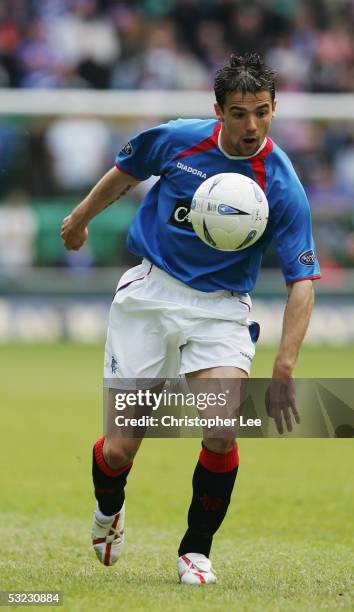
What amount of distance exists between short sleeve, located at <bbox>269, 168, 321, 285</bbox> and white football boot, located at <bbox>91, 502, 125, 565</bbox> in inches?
57.3

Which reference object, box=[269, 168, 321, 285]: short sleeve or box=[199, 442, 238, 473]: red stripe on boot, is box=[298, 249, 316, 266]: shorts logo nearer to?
box=[269, 168, 321, 285]: short sleeve

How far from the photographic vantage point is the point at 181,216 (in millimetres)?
5805

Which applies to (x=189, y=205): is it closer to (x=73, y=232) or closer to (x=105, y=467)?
(x=73, y=232)

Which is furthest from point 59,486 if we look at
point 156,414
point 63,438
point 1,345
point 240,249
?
point 1,345

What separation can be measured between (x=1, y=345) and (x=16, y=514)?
967cm

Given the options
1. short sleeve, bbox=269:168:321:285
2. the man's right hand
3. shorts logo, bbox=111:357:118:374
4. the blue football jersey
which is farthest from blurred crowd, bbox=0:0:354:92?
short sleeve, bbox=269:168:321:285

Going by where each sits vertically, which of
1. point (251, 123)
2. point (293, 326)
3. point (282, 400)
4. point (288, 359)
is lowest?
point (282, 400)

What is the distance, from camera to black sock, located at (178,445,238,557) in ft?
18.7

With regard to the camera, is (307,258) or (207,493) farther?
(207,493)

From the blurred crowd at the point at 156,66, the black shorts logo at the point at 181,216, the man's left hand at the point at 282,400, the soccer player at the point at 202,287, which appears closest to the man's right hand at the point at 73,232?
the soccer player at the point at 202,287

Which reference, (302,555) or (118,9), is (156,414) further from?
(118,9)

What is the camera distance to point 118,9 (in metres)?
21.0

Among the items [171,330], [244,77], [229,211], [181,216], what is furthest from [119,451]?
[244,77]

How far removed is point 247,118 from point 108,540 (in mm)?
2067
